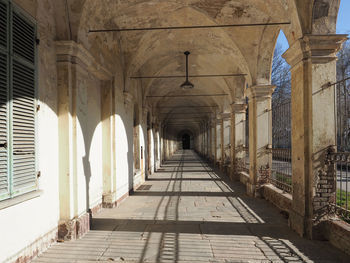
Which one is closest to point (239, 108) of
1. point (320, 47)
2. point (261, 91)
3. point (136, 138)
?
point (261, 91)

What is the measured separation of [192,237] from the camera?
4770mm

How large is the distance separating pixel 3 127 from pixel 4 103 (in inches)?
11.6

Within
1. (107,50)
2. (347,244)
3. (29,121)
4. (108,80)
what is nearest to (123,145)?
(108,80)

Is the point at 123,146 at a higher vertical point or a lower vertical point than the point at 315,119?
lower

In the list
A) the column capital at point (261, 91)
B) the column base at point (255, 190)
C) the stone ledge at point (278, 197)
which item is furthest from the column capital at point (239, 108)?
the stone ledge at point (278, 197)

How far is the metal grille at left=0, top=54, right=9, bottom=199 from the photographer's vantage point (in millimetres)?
3199

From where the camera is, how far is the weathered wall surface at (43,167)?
351 centimetres

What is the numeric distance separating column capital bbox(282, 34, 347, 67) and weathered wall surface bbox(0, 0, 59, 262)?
169 inches

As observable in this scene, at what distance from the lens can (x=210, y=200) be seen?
789 cm

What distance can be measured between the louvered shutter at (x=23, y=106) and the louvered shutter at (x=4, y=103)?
14cm

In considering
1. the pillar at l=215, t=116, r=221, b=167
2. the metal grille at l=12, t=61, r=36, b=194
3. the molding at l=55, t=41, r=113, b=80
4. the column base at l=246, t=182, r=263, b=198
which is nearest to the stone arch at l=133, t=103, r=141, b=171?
the column base at l=246, t=182, r=263, b=198

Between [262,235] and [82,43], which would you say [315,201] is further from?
[82,43]

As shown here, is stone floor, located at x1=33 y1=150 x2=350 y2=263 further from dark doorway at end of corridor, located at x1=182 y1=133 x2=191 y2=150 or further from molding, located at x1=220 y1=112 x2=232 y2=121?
dark doorway at end of corridor, located at x1=182 y1=133 x2=191 y2=150

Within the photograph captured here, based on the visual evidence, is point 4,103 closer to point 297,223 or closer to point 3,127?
point 3,127
